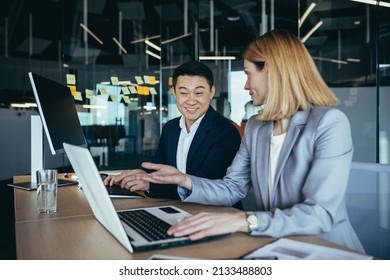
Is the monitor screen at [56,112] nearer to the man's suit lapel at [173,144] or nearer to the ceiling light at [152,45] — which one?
the man's suit lapel at [173,144]

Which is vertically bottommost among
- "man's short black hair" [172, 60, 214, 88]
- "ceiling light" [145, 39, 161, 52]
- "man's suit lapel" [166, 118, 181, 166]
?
"man's suit lapel" [166, 118, 181, 166]

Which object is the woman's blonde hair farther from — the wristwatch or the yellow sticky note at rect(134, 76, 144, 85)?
the yellow sticky note at rect(134, 76, 144, 85)

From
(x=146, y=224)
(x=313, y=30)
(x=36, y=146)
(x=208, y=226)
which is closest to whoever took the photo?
(x=208, y=226)

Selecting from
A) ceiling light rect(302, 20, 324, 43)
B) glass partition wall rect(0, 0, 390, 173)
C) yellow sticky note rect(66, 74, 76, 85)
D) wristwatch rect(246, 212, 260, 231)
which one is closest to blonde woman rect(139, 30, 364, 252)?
wristwatch rect(246, 212, 260, 231)

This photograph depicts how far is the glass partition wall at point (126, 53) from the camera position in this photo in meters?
5.62

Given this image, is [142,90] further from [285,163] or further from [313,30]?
[285,163]

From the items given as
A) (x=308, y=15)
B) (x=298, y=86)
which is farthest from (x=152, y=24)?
(x=298, y=86)

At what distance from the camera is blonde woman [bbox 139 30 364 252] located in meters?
0.98

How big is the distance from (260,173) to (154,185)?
0.56m

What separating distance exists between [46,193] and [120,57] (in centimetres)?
527

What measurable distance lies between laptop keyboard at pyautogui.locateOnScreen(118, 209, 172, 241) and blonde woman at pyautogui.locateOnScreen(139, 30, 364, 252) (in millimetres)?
43

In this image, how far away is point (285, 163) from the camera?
122 cm

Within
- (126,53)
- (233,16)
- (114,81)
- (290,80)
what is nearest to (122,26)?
(126,53)

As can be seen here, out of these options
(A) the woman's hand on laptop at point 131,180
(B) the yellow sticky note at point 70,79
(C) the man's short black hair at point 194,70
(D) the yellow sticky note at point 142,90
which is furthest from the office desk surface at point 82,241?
(D) the yellow sticky note at point 142,90
